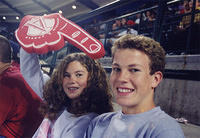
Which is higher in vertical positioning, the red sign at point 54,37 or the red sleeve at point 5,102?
the red sign at point 54,37

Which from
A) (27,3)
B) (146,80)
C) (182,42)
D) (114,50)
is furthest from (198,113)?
(27,3)

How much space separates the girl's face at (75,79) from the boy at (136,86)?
1.34ft

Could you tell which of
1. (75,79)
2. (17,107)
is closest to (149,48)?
(75,79)

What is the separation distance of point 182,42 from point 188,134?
4.77 feet

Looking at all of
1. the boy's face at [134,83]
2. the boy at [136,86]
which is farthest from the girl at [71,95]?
the boy's face at [134,83]

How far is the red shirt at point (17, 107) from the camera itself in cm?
166

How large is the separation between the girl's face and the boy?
1.34 feet

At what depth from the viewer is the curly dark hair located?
146 cm

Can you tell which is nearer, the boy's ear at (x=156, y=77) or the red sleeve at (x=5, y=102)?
the boy's ear at (x=156, y=77)

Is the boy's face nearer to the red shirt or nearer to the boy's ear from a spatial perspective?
the boy's ear

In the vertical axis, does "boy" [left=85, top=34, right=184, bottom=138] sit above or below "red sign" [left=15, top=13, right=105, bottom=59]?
below

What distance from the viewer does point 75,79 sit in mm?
1491

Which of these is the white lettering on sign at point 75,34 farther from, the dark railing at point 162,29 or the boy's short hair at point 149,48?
the dark railing at point 162,29

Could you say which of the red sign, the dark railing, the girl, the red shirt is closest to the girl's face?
the girl
